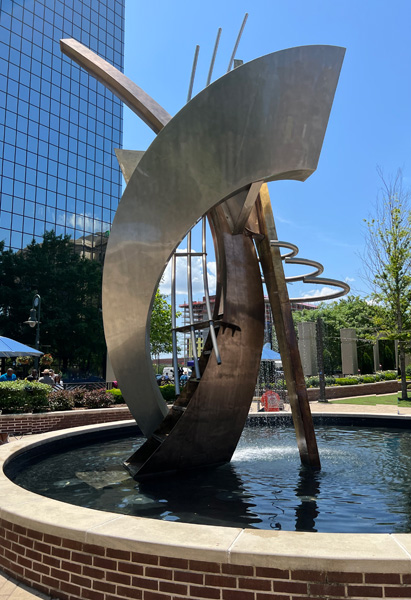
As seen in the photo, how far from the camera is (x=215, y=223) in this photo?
8.57 m

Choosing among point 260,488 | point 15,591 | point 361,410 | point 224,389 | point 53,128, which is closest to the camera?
point 15,591

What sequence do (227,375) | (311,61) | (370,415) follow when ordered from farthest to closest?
(370,415)
(227,375)
(311,61)

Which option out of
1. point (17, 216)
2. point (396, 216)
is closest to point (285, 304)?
point (396, 216)

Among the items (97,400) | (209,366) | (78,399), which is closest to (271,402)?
(97,400)

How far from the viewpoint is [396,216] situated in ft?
81.6

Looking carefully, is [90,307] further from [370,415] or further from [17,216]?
[370,415]

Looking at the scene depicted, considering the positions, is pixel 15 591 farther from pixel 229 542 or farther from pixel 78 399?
pixel 78 399

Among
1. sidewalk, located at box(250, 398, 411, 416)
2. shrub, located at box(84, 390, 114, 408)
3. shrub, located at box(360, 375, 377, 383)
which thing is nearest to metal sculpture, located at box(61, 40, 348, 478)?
sidewalk, located at box(250, 398, 411, 416)

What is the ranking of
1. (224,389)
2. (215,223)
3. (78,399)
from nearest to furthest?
(224,389) → (215,223) → (78,399)

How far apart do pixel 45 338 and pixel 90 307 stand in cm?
522

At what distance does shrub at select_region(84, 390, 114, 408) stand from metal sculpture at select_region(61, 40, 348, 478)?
8.70 metres

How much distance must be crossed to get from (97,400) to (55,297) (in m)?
26.0

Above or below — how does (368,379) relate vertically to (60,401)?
above

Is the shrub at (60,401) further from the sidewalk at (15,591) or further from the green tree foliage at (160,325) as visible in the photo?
the green tree foliage at (160,325)
